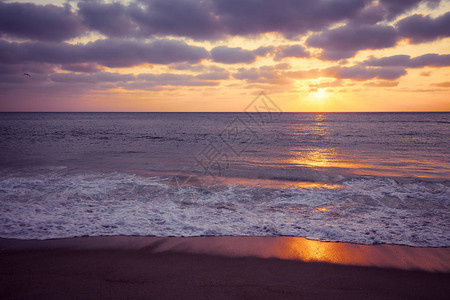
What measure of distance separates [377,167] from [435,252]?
8.97 meters

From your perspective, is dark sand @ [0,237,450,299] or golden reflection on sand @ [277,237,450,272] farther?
golden reflection on sand @ [277,237,450,272]

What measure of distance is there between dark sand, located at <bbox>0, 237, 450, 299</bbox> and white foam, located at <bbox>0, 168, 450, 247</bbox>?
0.50 metres

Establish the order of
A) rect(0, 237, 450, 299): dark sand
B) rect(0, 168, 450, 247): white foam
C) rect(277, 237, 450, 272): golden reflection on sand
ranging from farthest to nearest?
rect(0, 168, 450, 247): white foam, rect(277, 237, 450, 272): golden reflection on sand, rect(0, 237, 450, 299): dark sand

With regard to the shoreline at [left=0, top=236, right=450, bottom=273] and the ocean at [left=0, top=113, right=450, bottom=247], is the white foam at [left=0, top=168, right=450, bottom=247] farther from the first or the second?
the shoreline at [left=0, top=236, right=450, bottom=273]

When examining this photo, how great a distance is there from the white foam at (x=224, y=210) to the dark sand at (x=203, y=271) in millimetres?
497

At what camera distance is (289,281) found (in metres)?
3.66

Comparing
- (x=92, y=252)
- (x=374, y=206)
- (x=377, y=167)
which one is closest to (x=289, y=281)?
(x=92, y=252)

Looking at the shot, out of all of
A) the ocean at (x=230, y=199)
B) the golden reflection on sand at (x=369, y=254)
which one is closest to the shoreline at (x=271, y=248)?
the golden reflection on sand at (x=369, y=254)

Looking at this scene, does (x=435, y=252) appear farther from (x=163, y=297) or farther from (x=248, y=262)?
(x=163, y=297)

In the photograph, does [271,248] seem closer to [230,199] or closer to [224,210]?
[224,210]

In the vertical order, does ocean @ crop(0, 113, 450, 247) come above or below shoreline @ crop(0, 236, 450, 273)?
above

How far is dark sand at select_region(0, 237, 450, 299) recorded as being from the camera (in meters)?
3.42

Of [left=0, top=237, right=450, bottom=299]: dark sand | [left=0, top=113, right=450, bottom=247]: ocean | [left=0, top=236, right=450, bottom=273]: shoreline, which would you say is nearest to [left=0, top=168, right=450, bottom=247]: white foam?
[left=0, top=113, right=450, bottom=247]: ocean

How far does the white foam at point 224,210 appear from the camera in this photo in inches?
210
